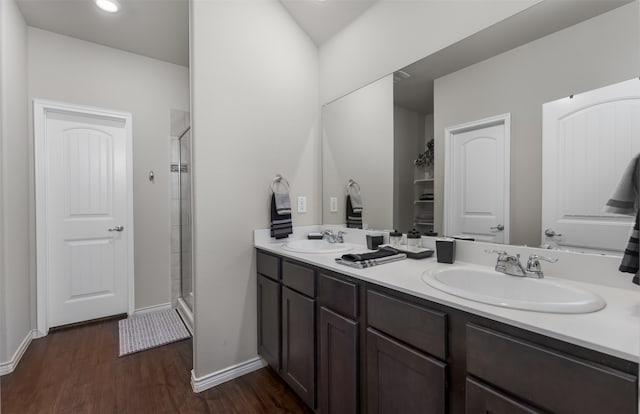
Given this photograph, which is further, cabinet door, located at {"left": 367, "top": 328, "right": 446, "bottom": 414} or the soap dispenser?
the soap dispenser

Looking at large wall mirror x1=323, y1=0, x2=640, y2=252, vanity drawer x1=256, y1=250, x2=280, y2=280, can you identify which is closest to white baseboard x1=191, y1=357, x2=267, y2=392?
vanity drawer x1=256, y1=250, x2=280, y2=280

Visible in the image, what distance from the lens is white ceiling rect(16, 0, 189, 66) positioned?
90.7 inches

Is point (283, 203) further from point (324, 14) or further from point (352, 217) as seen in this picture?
point (324, 14)

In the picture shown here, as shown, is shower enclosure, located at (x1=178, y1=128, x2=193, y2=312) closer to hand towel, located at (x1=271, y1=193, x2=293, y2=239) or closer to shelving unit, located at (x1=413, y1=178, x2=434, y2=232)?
hand towel, located at (x1=271, y1=193, x2=293, y2=239)

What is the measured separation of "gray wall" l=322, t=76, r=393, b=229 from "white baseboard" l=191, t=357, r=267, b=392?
1195mm

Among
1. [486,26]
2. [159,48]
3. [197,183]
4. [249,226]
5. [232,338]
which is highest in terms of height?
[159,48]

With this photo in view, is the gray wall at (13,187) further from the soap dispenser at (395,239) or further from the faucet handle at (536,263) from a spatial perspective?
the faucet handle at (536,263)

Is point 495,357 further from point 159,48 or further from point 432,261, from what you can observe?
point 159,48

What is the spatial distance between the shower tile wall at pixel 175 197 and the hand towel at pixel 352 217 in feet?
6.76

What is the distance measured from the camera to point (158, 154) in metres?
3.07

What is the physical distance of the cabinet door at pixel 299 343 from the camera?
1.53 m

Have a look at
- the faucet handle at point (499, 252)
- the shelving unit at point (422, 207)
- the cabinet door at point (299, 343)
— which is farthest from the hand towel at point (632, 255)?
the cabinet door at point (299, 343)

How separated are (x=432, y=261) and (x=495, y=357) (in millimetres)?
750

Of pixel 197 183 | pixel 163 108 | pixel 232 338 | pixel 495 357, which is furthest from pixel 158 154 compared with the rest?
pixel 495 357
